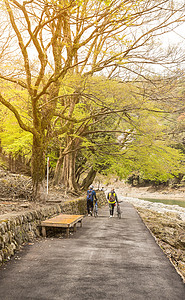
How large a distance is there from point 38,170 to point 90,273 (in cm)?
675

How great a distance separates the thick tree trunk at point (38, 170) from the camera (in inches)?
451

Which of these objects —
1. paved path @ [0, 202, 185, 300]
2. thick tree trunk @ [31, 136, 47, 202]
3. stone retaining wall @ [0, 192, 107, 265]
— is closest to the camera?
paved path @ [0, 202, 185, 300]

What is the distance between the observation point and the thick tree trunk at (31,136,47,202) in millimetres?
11453

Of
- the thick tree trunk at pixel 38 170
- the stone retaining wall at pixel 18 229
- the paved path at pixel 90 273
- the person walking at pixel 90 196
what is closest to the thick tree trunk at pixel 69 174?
the person walking at pixel 90 196

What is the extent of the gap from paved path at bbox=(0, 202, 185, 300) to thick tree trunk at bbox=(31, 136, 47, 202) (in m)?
3.58

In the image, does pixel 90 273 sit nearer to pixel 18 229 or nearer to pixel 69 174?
pixel 18 229

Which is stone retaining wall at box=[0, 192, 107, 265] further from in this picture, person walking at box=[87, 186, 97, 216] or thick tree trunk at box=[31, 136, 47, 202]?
person walking at box=[87, 186, 97, 216]

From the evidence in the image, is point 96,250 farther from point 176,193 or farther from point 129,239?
point 176,193

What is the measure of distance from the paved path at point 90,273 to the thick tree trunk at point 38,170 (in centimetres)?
358

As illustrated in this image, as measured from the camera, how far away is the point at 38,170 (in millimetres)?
11516

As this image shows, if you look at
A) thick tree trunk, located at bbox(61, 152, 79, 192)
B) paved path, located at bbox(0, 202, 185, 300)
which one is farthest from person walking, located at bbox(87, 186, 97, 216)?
paved path, located at bbox(0, 202, 185, 300)

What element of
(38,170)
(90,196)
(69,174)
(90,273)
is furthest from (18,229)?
(69,174)

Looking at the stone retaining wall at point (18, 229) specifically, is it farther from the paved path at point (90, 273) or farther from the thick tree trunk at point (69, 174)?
the thick tree trunk at point (69, 174)

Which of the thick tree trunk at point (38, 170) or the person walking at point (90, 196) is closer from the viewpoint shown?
the thick tree trunk at point (38, 170)
